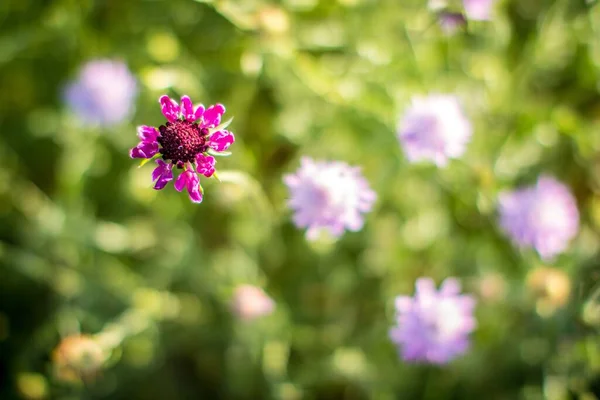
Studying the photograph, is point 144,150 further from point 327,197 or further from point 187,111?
point 327,197

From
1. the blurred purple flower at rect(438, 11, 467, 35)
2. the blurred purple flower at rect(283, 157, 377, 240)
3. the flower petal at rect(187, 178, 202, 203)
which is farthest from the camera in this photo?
the blurred purple flower at rect(438, 11, 467, 35)

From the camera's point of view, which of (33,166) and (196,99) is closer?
(196,99)

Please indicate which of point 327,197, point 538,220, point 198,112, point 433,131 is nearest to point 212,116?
point 198,112

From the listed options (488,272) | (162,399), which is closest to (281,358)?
(162,399)

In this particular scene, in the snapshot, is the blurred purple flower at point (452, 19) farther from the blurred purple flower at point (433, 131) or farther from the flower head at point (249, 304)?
the flower head at point (249, 304)

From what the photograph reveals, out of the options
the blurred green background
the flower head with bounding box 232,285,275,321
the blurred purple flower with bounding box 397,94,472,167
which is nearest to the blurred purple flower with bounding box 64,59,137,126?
the blurred green background

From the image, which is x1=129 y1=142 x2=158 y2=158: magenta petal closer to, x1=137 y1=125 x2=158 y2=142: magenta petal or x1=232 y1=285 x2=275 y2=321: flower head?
x1=137 y1=125 x2=158 y2=142: magenta petal

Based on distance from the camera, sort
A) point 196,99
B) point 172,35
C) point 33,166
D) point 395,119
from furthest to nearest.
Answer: point 33,166 → point 172,35 → point 196,99 → point 395,119

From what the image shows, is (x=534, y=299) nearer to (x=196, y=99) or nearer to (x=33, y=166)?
(x=196, y=99)
